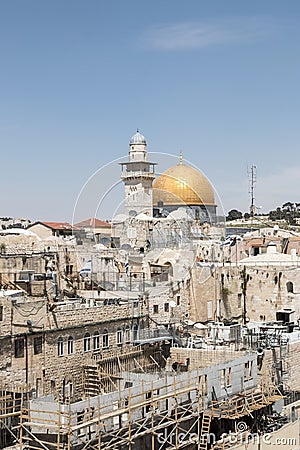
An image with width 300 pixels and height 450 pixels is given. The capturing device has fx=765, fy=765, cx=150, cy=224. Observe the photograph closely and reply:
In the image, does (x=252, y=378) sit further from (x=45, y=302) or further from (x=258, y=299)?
(x=258, y=299)

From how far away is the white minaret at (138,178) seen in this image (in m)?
39.6

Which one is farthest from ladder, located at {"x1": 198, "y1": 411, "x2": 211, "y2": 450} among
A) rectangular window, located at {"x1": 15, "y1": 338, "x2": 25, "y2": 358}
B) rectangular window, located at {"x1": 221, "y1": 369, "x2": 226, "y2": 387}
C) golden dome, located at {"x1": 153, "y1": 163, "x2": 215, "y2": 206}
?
golden dome, located at {"x1": 153, "y1": 163, "x2": 215, "y2": 206}

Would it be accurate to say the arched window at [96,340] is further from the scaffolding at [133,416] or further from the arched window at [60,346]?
the scaffolding at [133,416]

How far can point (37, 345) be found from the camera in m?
19.4

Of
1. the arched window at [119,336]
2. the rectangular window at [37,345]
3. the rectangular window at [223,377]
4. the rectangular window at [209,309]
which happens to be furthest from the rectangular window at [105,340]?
the rectangular window at [209,309]

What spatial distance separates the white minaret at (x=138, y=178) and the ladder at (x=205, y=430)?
64.0ft

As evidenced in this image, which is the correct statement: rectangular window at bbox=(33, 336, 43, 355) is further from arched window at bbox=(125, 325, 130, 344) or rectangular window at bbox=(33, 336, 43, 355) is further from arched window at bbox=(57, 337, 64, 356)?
arched window at bbox=(125, 325, 130, 344)

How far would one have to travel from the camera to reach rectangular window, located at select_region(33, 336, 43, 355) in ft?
63.4

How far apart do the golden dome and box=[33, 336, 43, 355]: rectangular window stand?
1050 inches

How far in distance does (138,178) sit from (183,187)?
7.00 m

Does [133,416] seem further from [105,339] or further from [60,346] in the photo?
[105,339]

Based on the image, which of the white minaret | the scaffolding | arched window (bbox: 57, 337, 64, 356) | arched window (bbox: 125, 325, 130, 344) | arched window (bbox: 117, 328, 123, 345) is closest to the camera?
the scaffolding

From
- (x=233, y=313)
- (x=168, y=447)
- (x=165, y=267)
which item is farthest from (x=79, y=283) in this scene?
(x=168, y=447)

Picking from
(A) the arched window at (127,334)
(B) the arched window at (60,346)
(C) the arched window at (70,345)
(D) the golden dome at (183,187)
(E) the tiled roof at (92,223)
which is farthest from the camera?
(D) the golden dome at (183,187)
